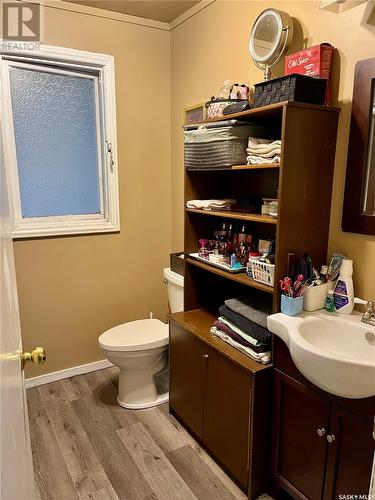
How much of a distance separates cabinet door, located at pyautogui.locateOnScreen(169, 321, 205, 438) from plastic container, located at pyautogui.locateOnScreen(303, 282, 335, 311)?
578 mm

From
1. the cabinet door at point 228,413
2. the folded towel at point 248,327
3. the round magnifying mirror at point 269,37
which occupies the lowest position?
the cabinet door at point 228,413

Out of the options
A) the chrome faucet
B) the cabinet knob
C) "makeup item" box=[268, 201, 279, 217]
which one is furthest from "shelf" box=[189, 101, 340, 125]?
the cabinet knob

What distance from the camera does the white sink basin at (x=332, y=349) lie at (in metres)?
1.13

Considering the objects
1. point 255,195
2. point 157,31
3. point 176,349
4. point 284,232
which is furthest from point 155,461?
point 157,31

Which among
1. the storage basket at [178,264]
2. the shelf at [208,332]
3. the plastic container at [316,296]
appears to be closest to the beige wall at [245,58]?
the plastic container at [316,296]

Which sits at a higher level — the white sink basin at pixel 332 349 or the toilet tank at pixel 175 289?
the white sink basin at pixel 332 349

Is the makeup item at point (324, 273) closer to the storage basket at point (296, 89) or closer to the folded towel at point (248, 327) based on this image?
the folded towel at point (248, 327)

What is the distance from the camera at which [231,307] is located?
5.84ft

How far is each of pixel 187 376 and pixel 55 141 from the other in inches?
67.9

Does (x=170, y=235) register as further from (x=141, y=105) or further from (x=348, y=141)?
(x=348, y=141)

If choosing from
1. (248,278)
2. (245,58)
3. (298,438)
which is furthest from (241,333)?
(245,58)

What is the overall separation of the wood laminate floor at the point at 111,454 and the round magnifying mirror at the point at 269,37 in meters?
1.94

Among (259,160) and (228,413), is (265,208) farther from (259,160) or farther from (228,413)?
(228,413)

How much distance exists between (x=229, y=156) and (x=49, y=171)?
1.36 meters
